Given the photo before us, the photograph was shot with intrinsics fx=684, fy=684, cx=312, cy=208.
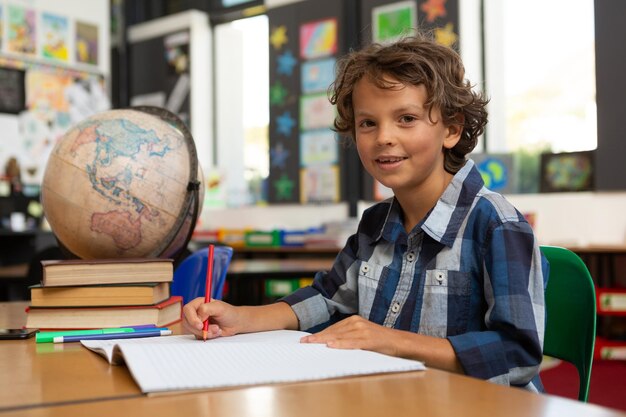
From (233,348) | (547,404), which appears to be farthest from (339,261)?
(547,404)

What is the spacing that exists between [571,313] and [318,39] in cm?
476

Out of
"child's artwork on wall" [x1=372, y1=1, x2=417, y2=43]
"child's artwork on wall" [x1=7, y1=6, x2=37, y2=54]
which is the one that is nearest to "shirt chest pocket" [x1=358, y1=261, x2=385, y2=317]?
"child's artwork on wall" [x1=372, y1=1, x2=417, y2=43]

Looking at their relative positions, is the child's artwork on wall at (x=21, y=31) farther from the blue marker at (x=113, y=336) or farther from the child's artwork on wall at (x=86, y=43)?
the blue marker at (x=113, y=336)

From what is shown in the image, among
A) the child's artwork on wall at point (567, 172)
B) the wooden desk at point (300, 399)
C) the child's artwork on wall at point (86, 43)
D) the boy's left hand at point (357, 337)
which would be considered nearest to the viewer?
the wooden desk at point (300, 399)

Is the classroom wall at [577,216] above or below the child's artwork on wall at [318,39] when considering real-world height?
below

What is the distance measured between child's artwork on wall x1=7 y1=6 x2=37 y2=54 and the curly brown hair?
506cm

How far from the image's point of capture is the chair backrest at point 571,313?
3.68 feet

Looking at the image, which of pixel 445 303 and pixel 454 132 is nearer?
pixel 445 303

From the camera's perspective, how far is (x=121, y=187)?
1290mm

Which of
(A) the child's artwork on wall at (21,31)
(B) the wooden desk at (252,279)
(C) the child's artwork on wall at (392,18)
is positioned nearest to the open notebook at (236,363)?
(B) the wooden desk at (252,279)

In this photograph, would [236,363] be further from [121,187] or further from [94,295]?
[121,187]

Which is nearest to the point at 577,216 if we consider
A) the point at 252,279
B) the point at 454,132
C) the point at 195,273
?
the point at 252,279

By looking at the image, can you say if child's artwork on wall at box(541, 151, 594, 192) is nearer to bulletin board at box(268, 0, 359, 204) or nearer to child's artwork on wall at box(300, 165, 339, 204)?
bulletin board at box(268, 0, 359, 204)

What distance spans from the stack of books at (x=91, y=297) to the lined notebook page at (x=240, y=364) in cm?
31
